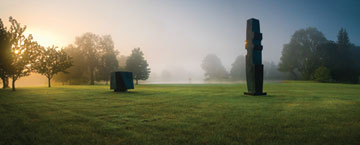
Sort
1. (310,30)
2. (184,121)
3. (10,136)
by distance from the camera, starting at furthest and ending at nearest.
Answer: (310,30) < (184,121) < (10,136)

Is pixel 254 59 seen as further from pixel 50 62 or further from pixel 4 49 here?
pixel 50 62

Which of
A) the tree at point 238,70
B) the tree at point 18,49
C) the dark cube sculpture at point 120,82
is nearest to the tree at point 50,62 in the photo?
the tree at point 18,49

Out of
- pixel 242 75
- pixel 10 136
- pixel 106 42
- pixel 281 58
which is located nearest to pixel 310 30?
pixel 281 58

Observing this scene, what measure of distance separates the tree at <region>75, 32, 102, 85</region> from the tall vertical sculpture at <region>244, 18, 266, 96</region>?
142 feet

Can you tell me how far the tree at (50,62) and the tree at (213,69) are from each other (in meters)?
59.1

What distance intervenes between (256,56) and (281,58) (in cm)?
4996

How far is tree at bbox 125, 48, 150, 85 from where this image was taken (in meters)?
50.4

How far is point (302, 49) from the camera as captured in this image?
5312 centimetres

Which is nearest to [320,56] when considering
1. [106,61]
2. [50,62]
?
[106,61]

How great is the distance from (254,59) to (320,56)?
5125 cm

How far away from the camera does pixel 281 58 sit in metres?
56.1

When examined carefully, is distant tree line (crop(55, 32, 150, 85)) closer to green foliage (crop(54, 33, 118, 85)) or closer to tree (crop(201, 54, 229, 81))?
green foliage (crop(54, 33, 118, 85))

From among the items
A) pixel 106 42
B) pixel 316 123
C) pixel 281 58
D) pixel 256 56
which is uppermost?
pixel 106 42

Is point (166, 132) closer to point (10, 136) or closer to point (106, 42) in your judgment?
point (10, 136)
